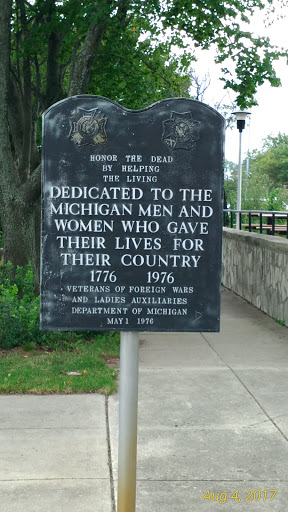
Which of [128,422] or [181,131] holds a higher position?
[181,131]

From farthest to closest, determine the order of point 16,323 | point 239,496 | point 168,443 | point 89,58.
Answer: point 89,58 → point 16,323 → point 168,443 → point 239,496

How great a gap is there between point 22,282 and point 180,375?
366 centimetres

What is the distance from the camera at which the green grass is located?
20.5ft

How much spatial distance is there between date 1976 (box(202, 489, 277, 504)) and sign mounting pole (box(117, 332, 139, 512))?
64cm

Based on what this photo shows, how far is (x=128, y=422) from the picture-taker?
3693 millimetres

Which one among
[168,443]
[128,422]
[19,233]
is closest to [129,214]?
[128,422]

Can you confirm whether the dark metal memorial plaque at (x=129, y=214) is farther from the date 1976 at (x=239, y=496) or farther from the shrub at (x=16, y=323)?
the shrub at (x=16, y=323)

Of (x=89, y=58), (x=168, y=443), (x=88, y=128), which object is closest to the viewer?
(x=88, y=128)

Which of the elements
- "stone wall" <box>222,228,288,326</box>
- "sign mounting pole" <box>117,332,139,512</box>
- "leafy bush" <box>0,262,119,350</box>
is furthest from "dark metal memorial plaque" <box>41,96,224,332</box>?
"stone wall" <box>222,228,288,326</box>

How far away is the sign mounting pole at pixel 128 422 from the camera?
368 centimetres

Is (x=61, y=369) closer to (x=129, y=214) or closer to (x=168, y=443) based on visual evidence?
(x=168, y=443)

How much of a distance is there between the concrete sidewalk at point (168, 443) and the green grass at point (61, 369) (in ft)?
0.67

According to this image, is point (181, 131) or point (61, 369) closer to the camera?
point (181, 131)

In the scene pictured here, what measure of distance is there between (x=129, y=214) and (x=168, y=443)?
2.07 meters
